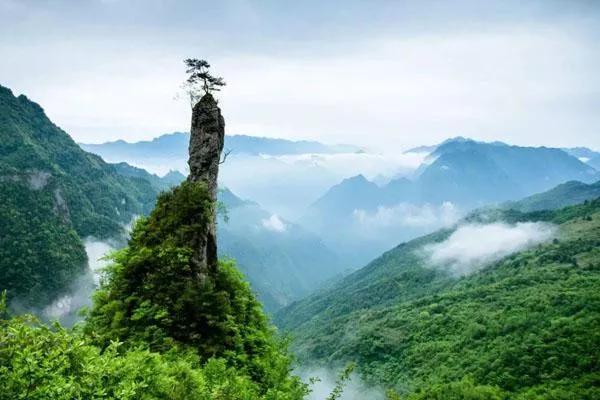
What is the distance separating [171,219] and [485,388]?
70.6 metres

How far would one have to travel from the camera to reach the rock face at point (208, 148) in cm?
2358

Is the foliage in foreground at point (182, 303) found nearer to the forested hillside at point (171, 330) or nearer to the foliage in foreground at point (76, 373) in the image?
the forested hillside at point (171, 330)

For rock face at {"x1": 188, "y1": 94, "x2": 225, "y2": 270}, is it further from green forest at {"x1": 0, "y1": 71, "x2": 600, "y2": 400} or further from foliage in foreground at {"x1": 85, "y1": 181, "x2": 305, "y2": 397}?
foliage in foreground at {"x1": 85, "y1": 181, "x2": 305, "y2": 397}

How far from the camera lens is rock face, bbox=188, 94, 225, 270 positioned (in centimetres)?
2358

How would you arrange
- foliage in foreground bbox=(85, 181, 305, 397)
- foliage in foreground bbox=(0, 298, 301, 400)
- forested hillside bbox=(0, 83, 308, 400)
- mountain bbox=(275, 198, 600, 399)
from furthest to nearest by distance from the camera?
mountain bbox=(275, 198, 600, 399) < foliage in foreground bbox=(85, 181, 305, 397) < forested hillside bbox=(0, 83, 308, 400) < foliage in foreground bbox=(0, 298, 301, 400)

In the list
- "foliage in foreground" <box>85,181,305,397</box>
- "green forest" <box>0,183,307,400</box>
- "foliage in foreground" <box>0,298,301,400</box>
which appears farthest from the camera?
"foliage in foreground" <box>85,181,305,397</box>

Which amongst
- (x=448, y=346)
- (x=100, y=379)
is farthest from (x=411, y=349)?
(x=100, y=379)

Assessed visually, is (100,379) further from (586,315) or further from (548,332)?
(586,315)

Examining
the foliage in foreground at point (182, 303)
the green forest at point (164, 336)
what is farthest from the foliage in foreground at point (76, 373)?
the foliage in foreground at point (182, 303)

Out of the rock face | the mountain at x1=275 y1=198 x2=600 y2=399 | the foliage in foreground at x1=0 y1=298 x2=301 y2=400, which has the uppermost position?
the rock face

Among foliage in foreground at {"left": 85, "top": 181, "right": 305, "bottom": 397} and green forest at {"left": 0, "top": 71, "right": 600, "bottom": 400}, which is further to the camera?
foliage in foreground at {"left": 85, "top": 181, "right": 305, "bottom": 397}

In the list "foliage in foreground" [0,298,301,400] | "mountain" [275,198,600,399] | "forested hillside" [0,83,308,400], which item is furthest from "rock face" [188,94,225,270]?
"mountain" [275,198,600,399]

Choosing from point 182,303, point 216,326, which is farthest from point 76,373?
point 216,326

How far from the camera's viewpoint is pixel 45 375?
952 centimetres
